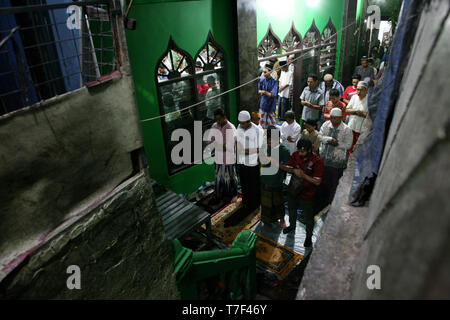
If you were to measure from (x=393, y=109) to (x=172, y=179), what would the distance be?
4.94 meters

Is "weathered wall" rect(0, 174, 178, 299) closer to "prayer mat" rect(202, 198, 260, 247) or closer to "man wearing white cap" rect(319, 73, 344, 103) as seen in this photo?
"prayer mat" rect(202, 198, 260, 247)

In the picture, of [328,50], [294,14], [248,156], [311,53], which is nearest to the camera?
[248,156]

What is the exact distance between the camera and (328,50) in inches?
443

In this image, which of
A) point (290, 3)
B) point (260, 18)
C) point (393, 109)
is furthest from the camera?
point (290, 3)

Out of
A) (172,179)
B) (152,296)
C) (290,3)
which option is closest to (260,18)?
(290,3)

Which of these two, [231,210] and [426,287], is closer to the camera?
[426,287]

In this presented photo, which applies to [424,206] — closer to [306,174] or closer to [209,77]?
[306,174]

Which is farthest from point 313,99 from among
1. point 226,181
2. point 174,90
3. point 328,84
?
point 174,90

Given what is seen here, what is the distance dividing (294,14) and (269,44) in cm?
151

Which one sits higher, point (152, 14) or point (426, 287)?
point (152, 14)

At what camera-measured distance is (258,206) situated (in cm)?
623
